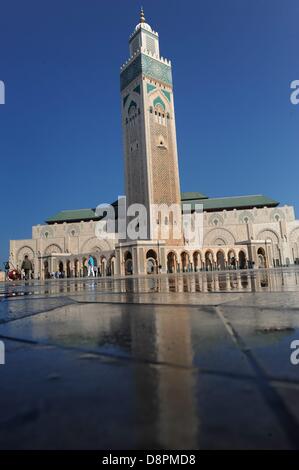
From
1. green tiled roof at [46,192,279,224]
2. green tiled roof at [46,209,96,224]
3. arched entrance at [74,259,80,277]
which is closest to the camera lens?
arched entrance at [74,259,80,277]

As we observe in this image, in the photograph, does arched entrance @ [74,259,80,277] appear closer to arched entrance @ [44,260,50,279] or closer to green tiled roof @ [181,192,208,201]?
arched entrance @ [44,260,50,279]

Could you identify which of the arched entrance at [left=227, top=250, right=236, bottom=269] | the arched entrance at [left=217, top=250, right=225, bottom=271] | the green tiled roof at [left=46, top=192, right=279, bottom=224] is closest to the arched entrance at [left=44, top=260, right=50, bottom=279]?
the green tiled roof at [left=46, top=192, right=279, bottom=224]

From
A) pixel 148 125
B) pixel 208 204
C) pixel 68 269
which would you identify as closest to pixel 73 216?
pixel 68 269

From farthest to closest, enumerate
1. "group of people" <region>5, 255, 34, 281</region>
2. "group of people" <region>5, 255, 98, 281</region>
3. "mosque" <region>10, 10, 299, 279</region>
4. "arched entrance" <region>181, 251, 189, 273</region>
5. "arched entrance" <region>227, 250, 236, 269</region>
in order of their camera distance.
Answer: "arched entrance" <region>227, 250, 236, 269</region> < "arched entrance" <region>181, 251, 189, 273</region> < "mosque" <region>10, 10, 299, 279</region> < "group of people" <region>5, 255, 34, 281</region> < "group of people" <region>5, 255, 98, 281</region>

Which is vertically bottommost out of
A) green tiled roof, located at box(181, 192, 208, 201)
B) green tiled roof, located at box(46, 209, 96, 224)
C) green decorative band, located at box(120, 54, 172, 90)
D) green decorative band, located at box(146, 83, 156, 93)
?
green tiled roof, located at box(46, 209, 96, 224)

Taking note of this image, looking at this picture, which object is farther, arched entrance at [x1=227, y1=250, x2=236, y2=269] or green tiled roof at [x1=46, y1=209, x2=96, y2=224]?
green tiled roof at [x1=46, y1=209, x2=96, y2=224]

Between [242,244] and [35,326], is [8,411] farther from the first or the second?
[242,244]

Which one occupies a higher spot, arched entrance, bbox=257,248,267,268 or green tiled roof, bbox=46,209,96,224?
green tiled roof, bbox=46,209,96,224

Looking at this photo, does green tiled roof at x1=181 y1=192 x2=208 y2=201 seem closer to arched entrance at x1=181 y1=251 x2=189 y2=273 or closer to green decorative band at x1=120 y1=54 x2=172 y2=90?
green decorative band at x1=120 y1=54 x2=172 y2=90

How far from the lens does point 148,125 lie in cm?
3095

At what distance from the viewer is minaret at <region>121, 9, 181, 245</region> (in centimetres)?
3091

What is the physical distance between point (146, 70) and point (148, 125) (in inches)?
235

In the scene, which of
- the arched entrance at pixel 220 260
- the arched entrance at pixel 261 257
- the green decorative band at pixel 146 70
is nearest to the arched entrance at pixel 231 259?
the arched entrance at pixel 220 260
